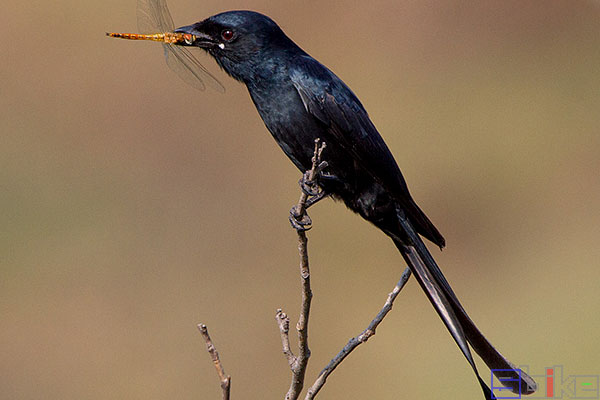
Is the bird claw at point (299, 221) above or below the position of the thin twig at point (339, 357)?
above

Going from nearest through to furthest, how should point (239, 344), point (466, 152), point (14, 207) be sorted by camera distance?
point (239, 344)
point (14, 207)
point (466, 152)

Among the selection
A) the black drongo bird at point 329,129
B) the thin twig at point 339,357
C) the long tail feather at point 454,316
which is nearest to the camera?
the thin twig at point 339,357

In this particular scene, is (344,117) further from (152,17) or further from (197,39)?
(152,17)

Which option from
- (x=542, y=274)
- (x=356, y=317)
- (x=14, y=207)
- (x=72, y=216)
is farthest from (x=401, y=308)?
(x=14, y=207)

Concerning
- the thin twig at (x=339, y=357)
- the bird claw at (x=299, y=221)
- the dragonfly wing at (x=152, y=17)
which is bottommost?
the thin twig at (x=339, y=357)

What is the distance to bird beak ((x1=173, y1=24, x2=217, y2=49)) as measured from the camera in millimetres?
3719

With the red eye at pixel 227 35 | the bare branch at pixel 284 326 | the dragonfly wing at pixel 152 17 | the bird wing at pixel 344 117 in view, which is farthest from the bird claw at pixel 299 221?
the dragonfly wing at pixel 152 17

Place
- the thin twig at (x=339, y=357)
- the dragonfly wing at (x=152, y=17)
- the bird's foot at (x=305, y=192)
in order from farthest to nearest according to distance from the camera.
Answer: the dragonfly wing at (x=152, y=17), the bird's foot at (x=305, y=192), the thin twig at (x=339, y=357)

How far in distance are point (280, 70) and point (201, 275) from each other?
3.90m

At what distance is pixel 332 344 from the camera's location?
6.60 m

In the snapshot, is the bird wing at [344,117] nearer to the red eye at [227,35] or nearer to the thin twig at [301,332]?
the red eye at [227,35]

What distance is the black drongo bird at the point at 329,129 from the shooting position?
3.58 metres

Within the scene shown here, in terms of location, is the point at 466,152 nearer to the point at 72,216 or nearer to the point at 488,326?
the point at 488,326

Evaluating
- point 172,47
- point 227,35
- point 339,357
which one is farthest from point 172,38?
point 339,357
